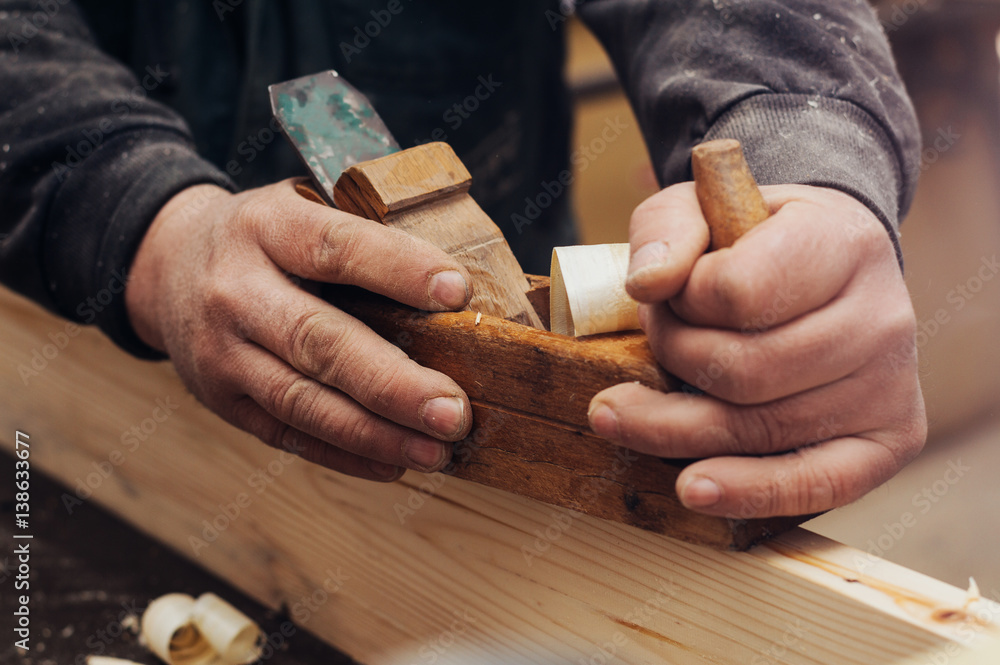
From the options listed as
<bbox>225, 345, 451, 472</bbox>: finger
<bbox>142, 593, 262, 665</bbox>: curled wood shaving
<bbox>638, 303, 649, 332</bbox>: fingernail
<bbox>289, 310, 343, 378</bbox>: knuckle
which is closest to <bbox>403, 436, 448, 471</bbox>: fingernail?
<bbox>225, 345, 451, 472</bbox>: finger

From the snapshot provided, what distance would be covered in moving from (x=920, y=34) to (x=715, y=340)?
7.12 ft

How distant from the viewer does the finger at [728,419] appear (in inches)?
19.8

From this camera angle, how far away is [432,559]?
78 centimetres

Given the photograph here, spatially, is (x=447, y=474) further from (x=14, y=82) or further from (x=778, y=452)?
(x=14, y=82)

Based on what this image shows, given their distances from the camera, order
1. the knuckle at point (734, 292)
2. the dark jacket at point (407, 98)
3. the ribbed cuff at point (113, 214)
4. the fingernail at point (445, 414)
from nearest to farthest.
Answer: the knuckle at point (734, 292) < the fingernail at point (445, 414) < the dark jacket at point (407, 98) < the ribbed cuff at point (113, 214)

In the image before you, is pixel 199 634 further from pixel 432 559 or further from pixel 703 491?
pixel 703 491

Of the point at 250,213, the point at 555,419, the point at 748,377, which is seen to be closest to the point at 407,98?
the point at 250,213

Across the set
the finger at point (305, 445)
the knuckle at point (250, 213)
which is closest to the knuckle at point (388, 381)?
the finger at point (305, 445)

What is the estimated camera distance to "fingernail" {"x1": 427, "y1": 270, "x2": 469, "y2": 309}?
610mm

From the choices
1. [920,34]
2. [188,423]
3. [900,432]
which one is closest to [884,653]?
[900,432]

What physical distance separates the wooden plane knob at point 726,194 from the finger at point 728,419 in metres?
0.12

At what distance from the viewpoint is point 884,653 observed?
52 cm

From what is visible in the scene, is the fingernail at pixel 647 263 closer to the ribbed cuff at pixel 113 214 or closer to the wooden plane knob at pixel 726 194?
the wooden plane knob at pixel 726 194

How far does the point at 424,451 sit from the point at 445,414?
0.05 meters
